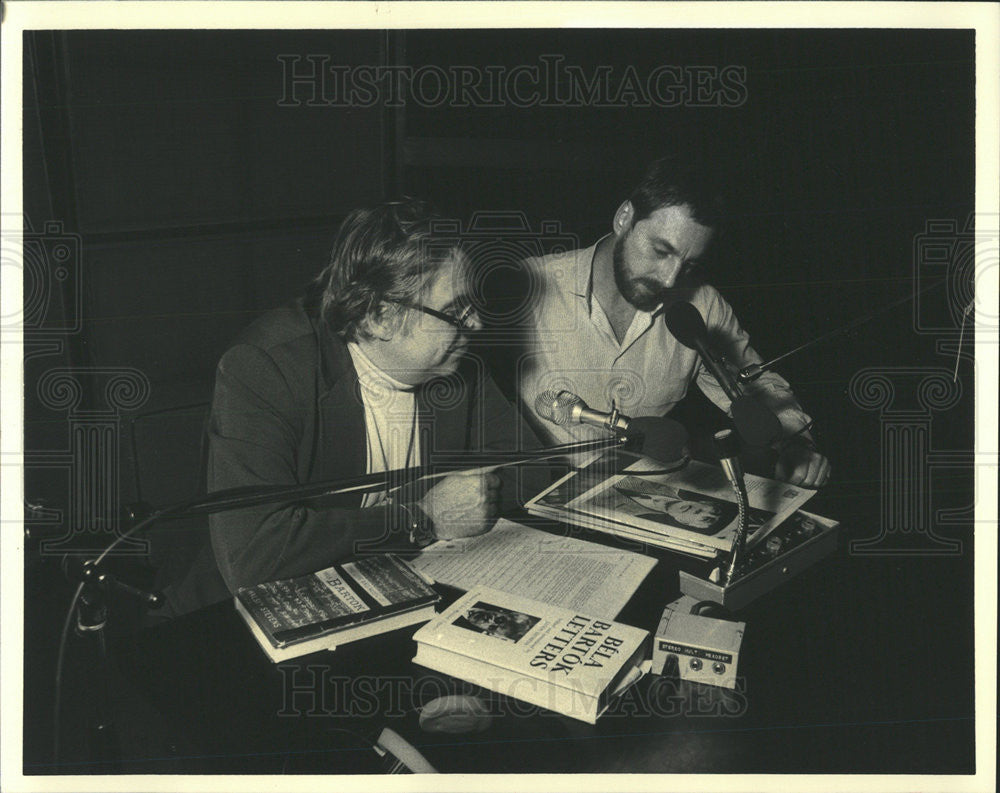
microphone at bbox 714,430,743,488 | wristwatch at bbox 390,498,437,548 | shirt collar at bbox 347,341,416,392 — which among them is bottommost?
wristwatch at bbox 390,498,437,548

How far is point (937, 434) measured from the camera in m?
1.74

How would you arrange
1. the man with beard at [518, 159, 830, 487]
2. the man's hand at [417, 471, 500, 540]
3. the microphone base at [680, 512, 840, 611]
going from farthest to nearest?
1. the man with beard at [518, 159, 830, 487]
2. the man's hand at [417, 471, 500, 540]
3. the microphone base at [680, 512, 840, 611]

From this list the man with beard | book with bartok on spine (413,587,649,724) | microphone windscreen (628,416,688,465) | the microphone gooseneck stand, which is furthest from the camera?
the man with beard

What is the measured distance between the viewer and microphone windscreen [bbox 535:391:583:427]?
5.74 ft

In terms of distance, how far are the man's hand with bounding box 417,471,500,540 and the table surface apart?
0.30m

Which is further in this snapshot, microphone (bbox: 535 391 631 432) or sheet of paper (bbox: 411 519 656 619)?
microphone (bbox: 535 391 631 432)

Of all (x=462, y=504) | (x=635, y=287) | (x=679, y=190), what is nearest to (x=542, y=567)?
(x=462, y=504)

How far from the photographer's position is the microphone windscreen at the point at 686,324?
1.68m

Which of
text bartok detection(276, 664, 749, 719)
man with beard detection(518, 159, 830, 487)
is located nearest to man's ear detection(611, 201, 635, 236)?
man with beard detection(518, 159, 830, 487)

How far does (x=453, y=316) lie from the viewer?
1688mm

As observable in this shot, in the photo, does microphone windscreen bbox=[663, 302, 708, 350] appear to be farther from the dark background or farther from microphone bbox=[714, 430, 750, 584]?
microphone bbox=[714, 430, 750, 584]

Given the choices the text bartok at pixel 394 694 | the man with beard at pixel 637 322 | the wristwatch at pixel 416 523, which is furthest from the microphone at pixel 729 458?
the wristwatch at pixel 416 523

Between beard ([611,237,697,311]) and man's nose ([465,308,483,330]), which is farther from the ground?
beard ([611,237,697,311])

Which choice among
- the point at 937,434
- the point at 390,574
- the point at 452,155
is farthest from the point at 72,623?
the point at 937,434
